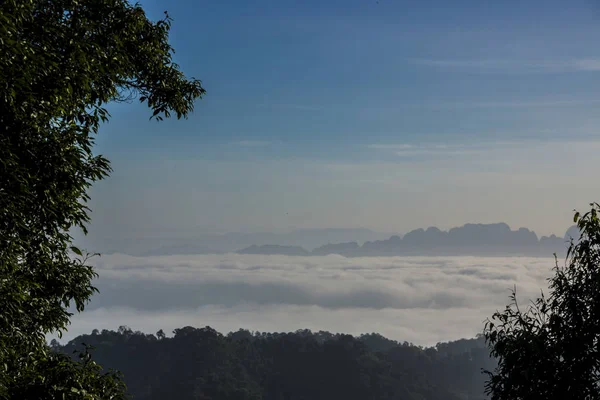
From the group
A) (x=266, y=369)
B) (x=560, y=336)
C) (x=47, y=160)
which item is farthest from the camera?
(x=266, y=369)

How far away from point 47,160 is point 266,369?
4317 inches

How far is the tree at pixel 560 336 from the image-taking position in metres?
11.8

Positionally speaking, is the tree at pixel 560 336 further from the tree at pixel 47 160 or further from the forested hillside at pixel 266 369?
the forested hillside at pixel 266 369

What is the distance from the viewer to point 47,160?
32.2 feet

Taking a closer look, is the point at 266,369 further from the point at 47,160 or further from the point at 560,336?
the point at 47,160

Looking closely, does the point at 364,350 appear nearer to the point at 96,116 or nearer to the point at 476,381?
the point at 476,381

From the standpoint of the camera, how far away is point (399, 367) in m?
120

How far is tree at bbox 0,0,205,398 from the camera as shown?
8.96 metres

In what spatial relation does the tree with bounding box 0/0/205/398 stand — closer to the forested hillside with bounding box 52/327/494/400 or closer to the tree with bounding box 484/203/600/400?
the tree with bounding box 484/203/600/400

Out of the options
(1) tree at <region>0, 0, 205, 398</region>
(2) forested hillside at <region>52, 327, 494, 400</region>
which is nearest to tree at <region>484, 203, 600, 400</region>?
(1) tree at <region>0, 0, 205, 398</region>

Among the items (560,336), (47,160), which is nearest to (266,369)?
(560,336)

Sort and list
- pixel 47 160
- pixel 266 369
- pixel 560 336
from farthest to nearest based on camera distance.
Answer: pixel 266 369
pixel 560 336
pixel 47 160

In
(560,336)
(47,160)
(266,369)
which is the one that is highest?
(47,160)

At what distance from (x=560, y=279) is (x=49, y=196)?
977 centimetres
